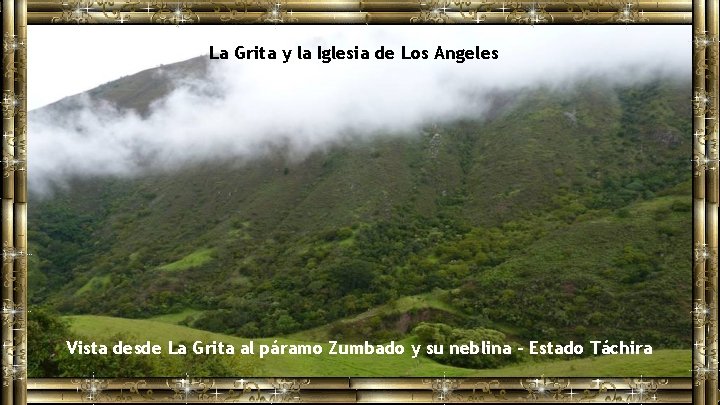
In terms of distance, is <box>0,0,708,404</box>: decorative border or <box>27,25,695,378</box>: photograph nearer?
<box>0,0,708,404</box>: decorative border

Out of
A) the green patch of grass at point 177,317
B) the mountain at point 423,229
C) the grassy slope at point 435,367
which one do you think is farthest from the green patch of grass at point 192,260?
the grassy slope at point 435,367

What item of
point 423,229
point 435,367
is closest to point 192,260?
point 423,229

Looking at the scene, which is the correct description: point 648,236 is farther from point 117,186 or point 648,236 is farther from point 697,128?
point 117,186

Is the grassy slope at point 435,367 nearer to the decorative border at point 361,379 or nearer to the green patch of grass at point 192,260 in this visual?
the decorative border at point 361,379

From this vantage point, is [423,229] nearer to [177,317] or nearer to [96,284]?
[177,317]

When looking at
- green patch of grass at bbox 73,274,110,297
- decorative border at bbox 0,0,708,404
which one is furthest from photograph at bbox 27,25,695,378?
decorative border at bbox 0,0,708,404

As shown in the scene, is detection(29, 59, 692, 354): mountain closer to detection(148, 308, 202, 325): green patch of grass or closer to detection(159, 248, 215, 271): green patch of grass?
detection(159, 248, 215, 271): green patch of grass
